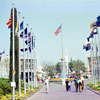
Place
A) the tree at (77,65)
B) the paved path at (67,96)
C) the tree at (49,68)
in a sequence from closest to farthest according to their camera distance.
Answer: the paved path at (67,96) < the tree at (49,68) < the tree at (77,65)

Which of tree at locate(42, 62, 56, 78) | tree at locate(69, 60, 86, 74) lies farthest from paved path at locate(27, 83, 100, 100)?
tree at locate(69, 60, 86, 74)

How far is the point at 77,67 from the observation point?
10906cm

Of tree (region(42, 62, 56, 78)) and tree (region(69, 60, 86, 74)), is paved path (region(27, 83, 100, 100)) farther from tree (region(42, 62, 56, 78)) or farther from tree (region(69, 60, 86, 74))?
tree (region(69, 60, 86, 74))

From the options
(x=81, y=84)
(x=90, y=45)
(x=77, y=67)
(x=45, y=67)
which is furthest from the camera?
(x=45, y=67)

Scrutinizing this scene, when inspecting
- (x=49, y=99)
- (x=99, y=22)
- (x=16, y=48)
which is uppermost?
(x=99, y=22)

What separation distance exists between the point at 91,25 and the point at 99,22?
2985 millimetres

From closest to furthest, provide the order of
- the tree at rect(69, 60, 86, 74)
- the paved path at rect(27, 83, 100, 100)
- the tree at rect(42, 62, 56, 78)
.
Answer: the paved path at rect(27, 83, 100, 100), the tree at rect(42, 62, 56, 78), the tree at rect(69, 60, 86, 74)

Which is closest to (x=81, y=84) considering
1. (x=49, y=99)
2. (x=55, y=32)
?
(x=49, y=99)

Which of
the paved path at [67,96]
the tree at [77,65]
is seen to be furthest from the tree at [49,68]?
the paved path at [67,96]

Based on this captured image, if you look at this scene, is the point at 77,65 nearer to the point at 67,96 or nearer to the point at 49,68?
the point at 49,68

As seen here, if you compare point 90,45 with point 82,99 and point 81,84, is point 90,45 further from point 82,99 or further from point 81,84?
point 82,99

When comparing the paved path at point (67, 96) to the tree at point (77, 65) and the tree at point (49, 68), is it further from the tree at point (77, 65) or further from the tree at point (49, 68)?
the tree at point (77, 65)

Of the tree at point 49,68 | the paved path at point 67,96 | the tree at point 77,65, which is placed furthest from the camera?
the tree at point 77,65

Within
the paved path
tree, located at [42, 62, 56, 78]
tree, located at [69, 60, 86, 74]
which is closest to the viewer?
the paved path
